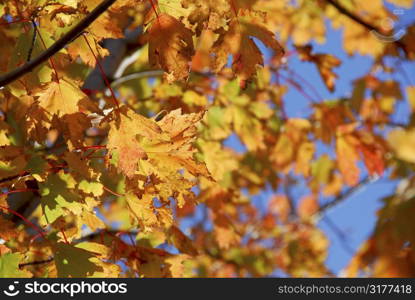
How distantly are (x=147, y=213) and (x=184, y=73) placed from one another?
0.46 metres

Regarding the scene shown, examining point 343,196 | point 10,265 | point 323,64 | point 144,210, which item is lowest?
point 10,265

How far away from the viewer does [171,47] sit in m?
1.44

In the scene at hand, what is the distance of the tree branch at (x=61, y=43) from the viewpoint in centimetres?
104

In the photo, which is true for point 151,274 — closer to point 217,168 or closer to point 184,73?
point 217,168

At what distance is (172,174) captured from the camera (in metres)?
1.55

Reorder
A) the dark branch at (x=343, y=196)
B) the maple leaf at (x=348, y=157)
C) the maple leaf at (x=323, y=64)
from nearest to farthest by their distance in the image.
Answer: the maple leaf at (x=323, y=64), the maple leaf at (x=348, y=157), the dark branch at (x=343, y=196)

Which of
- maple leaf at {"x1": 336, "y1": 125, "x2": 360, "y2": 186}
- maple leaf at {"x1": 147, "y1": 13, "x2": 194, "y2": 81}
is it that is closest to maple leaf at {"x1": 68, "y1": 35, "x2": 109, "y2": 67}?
maple leaf at {"x1": 147, "y1": 13, "x2": 194, "y2": 81}

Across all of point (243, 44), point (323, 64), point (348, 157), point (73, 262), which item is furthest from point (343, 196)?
point (73, 262)

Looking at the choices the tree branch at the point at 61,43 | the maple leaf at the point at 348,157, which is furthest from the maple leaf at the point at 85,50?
the maple leaf at the point at 348,157

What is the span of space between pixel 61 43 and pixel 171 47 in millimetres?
428

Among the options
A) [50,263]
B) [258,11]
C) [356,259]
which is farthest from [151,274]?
[356,259]

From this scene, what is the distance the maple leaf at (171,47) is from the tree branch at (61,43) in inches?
15.7
